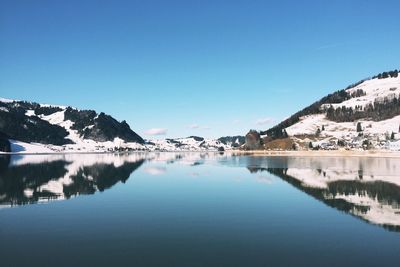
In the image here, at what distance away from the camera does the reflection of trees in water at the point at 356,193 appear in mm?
52156

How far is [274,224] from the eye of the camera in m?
41.7

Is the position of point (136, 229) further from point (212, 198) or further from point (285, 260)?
point (212, 198)

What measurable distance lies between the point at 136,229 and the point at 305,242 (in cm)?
1616

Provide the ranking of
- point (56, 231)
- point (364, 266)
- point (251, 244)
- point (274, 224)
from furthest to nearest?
1. point (274, 224)
2. point (56, 231)
3. point (251, 244)
4. point (364, 266)

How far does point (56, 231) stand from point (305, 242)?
923 inches

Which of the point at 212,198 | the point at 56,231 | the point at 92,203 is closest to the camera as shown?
the point at 56,231

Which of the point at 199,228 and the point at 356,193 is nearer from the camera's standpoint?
the point at 199,228

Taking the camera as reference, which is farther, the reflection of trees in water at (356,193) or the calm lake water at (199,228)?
the reflection of trees in water at (356,193)

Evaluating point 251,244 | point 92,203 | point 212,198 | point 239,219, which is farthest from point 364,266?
point 92,203

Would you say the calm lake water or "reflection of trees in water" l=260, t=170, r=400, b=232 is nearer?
the calm lake water

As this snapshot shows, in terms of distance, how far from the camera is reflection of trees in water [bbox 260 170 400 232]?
5216cm

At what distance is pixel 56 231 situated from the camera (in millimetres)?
37312

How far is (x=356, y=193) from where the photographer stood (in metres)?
67.2

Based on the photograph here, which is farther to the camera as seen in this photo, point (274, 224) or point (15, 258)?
point (274, 224)
